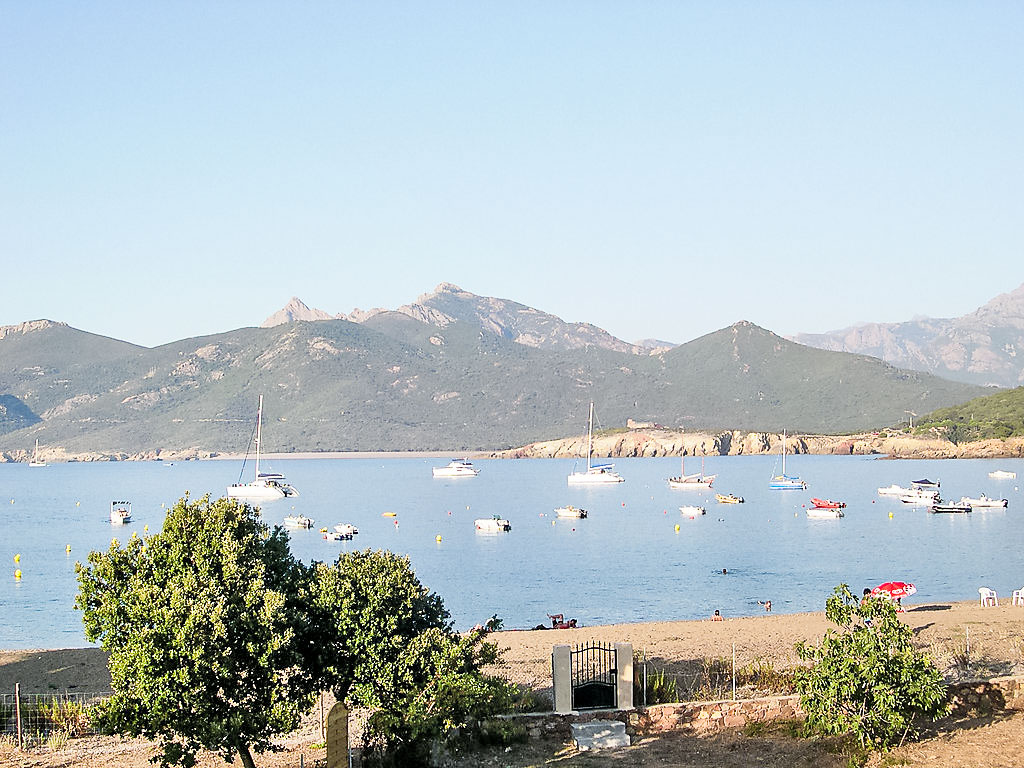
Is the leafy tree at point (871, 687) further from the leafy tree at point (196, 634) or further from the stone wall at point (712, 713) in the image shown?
the leafy tree at point (196, 634)

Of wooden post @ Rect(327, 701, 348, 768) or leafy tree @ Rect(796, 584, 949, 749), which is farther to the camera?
leafy tree @ Rect(796, 584, 949, 749)

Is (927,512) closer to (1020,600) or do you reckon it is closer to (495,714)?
(1020,600)

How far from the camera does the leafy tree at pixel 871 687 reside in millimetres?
16297

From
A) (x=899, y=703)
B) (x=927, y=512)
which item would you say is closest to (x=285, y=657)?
(x=899, y=703)

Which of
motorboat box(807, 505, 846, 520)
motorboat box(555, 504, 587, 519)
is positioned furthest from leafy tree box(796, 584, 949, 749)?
motorboat box(555, 504, 587, 519)

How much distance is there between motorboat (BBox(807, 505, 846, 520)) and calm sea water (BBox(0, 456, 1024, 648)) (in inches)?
54.6

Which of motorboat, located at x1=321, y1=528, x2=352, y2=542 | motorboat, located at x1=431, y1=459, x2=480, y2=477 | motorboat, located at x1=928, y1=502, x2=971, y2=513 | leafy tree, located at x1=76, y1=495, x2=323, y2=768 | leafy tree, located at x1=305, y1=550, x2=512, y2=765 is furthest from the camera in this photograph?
motorboat, located at x1=431, y1=459, x2=480, y2=477

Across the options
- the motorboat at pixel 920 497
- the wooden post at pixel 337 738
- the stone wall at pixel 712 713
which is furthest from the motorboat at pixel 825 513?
the wooden post at pixel 337 738

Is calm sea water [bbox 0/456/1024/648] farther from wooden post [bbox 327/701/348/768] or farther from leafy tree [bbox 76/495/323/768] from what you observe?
leafy tree [bbox 76/495/323/768]

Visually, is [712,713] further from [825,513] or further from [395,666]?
[825,513]

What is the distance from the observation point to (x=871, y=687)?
54.0ft

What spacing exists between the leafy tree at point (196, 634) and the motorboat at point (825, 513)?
8482 centimetres

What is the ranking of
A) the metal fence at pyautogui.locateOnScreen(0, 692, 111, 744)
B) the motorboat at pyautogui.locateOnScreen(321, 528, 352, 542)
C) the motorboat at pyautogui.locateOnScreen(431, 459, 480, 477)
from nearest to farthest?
the metal fence at pyautogui.locateOnScreen(0, 692, 111, 744) < the motorboat at pyautogui.locateOnScreen(321, 528, 352, 542) < the motorboat at pyautogui.locateOnScreen(431, 459, 480, 477)

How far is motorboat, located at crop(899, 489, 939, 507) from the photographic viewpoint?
343 ft
